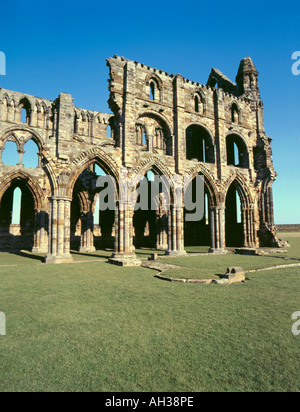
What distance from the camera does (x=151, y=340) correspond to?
3.40 m

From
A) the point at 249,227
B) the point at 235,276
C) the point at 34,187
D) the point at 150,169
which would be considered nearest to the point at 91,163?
the point at 150,169

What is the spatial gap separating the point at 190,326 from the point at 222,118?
1791 cm

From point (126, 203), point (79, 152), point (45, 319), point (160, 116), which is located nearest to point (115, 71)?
point (160, 116)

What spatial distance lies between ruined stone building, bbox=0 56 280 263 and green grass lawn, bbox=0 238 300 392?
310 inches

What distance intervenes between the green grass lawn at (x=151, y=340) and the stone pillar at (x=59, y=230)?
21.3 ft

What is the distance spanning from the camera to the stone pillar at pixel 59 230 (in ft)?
41.4

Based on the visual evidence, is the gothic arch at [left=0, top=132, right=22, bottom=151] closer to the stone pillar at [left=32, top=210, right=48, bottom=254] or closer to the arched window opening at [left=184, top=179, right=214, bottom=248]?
the stone pillar at [left=32, top=210, right=48, bottom=254]

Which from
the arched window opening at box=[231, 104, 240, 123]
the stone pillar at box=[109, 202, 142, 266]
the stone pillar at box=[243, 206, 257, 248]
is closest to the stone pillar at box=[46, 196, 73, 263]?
the stone pillar at box=[109, 202, 142, 266]

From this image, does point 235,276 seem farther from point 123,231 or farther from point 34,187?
point 34,187

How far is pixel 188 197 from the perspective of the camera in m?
24.8

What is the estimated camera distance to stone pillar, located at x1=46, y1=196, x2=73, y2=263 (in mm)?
12633

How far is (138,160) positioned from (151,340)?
41.3 feet

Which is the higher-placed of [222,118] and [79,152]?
[222,118]

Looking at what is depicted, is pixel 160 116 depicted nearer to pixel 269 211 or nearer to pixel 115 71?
pixel 115 71
